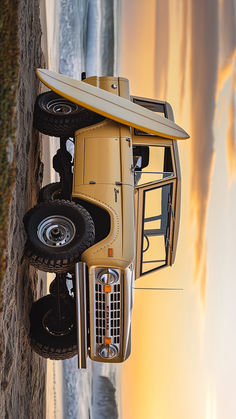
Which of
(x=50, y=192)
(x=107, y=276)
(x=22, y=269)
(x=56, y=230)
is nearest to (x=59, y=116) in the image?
Result: (x=50, y=192)

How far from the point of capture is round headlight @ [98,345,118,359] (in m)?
3.27

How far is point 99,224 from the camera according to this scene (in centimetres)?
360

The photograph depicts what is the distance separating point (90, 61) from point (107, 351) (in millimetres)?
4239

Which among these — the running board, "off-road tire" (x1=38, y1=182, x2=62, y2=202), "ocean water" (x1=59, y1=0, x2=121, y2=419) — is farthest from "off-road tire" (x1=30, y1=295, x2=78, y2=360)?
"ocean water" (x1=59, y1=0, x2=121, y2=419)

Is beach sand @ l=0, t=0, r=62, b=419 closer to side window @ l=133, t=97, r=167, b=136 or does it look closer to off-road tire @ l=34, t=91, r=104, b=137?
off-road tire @ l=34, t=91, r=104, b=137

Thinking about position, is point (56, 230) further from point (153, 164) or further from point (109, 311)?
point (153, 164)

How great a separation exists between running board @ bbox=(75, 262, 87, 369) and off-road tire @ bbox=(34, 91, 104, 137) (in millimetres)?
1240

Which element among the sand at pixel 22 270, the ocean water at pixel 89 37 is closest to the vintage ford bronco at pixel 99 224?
the sand at pixel 22 270

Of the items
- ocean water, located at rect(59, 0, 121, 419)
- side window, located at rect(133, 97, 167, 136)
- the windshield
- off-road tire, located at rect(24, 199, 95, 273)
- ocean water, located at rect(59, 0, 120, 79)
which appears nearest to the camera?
off-road tire, located at rect(24, 199, 95, 273)

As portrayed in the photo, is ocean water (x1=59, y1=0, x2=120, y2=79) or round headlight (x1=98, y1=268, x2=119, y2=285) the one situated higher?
ocean water (x1=59, y1=0, x2=120, y2=79)

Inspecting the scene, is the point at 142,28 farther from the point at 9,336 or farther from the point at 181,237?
the point at 9,336

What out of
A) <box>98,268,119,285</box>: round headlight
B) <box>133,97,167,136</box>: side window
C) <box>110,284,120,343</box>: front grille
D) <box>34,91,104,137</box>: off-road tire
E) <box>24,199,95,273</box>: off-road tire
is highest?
<box>133,97,167,136</box>: side window

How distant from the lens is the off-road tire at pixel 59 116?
152 inches

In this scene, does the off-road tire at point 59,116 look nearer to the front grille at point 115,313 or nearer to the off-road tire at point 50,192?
the off-road tire at point 50,192
